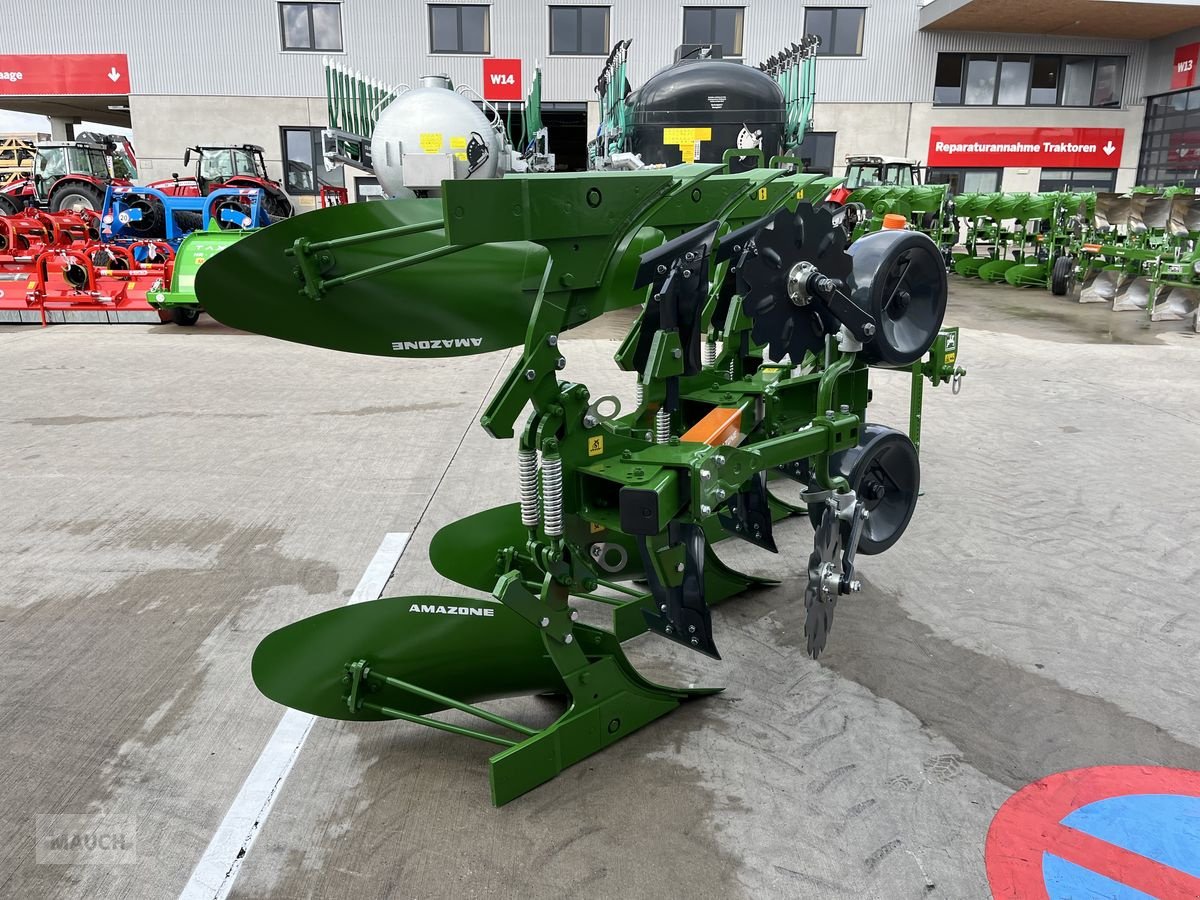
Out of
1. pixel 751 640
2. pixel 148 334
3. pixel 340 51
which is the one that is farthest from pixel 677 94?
pixel 340 51

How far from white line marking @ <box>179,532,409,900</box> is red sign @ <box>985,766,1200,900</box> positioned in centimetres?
201

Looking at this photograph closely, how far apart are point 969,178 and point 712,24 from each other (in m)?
8.10

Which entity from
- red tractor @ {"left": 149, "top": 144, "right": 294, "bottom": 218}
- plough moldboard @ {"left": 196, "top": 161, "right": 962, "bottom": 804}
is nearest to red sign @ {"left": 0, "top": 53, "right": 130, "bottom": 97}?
red tractor @ {"left": 149, "top": 144, "right": 294, "bottom": 218}

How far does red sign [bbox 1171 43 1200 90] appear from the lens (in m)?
21.7

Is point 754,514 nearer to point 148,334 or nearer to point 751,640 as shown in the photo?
point 751,640

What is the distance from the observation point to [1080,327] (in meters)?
11.0

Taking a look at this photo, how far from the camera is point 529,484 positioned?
271 cm

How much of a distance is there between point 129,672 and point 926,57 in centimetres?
2414

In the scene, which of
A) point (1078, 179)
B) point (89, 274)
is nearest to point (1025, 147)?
point (1078, 179)

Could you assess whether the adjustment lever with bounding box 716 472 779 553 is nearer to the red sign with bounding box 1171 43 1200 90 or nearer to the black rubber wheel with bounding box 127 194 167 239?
the black rubber wheel with bounding box 127 194 167 239

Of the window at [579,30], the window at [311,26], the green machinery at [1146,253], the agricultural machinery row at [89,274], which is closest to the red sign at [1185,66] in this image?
the green machinery at [1146,253]

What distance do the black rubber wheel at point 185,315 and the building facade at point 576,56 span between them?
1196cm

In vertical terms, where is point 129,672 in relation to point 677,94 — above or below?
below

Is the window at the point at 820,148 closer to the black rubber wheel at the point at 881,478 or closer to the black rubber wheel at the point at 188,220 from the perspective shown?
the black rubber wheel at the point at 188,220
